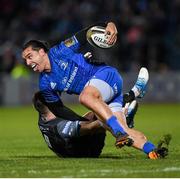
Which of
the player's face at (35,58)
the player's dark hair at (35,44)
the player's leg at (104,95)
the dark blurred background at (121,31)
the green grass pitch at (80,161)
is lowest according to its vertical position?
Result: the dark blurred background at (121,31)

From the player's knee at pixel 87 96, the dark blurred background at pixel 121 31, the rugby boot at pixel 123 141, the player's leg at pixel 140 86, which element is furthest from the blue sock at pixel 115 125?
the dark blurred background at pixel 121 31

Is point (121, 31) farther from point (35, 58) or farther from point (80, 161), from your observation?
point (80, 161)

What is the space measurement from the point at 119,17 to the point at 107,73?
16916 mm

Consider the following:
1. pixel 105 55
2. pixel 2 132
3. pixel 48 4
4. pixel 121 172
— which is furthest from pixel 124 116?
pixel 48 4

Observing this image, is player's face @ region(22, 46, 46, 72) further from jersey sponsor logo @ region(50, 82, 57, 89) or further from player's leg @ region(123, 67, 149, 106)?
player's leg @ region(123, 67, 149, 106)

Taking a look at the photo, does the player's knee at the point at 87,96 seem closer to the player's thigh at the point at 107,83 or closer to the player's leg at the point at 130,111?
the player's thigh at the point at 107,83

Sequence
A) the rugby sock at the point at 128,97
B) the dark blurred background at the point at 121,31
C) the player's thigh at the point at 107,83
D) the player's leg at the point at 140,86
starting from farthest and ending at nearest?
the dark blurred background at the point at 121,31 → the player's leg at the point at 140,86 → the rugby sock at the point at 128,97 → the player's thigh at the point at 107,83

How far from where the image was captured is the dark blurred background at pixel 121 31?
86.6ft

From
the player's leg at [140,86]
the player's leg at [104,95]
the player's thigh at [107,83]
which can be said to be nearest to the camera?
the player's leg at [104,95]

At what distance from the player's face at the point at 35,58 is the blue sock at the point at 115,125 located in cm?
138

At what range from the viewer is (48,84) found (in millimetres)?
10180

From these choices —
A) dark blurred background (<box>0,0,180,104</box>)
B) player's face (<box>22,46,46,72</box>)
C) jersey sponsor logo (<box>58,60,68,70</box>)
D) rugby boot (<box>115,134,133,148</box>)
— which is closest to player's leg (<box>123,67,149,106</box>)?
jersey sponsor logo (<box>58,60,68,70</box>)

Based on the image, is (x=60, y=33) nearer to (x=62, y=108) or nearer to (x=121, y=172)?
(x=62, y=108)

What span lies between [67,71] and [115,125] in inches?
48.8
